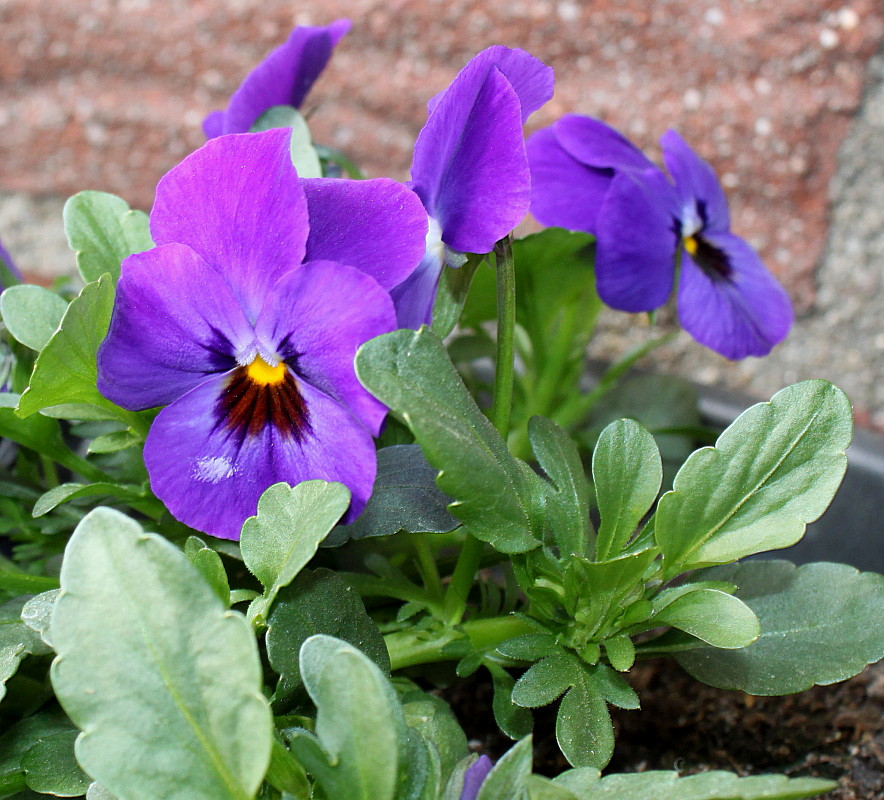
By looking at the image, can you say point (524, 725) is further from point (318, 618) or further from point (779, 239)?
point (779, 239)

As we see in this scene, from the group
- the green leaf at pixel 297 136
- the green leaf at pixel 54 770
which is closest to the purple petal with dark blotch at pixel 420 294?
the green leaf at pixel 297 136

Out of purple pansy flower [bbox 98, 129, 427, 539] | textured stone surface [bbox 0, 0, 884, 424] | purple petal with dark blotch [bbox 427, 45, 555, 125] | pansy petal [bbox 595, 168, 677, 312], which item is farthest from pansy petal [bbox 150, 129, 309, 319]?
textured stone surface [bbox 0, 0, 884, 424]

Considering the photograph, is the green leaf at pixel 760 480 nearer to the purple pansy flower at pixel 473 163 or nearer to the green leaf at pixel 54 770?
the purple pansy flower at pixel 473 163

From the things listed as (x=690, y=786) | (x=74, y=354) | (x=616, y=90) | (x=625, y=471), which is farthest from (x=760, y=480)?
(x=616, y=90)

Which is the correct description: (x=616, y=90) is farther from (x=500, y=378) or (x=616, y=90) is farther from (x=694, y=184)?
(x=500, y=378)

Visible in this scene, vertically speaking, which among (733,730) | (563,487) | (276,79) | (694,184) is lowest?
(733,730)

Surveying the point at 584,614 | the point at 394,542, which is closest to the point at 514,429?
the point at 394,542
